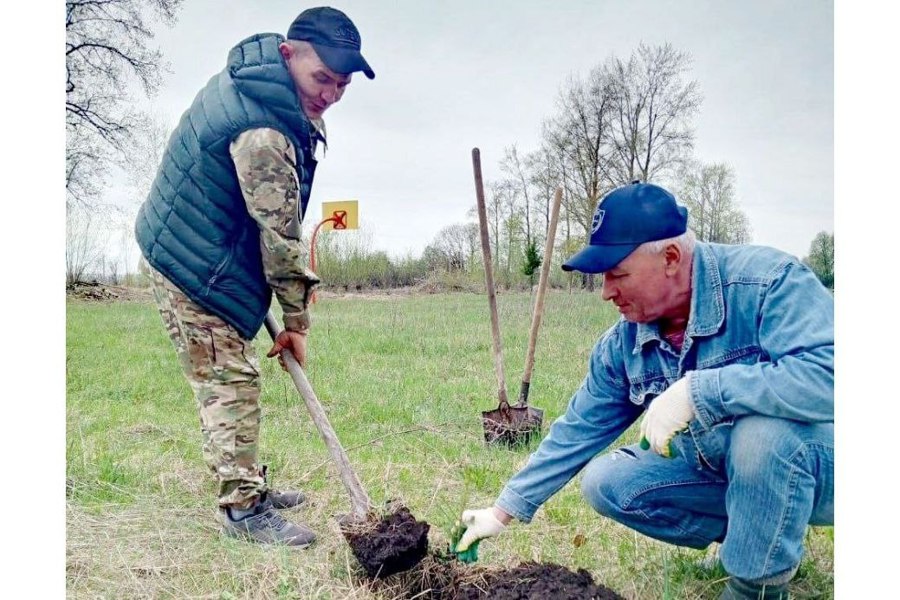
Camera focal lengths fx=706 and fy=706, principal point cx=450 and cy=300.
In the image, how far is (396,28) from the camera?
7.30ft

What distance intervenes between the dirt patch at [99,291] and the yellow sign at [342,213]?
69 centimetres

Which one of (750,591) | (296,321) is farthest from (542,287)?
(750,591)

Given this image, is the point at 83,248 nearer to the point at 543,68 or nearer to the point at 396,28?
the point at 396,28

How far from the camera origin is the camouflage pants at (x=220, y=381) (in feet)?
7.18

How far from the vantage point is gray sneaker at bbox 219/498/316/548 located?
2.18 metres

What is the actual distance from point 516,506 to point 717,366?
595 millimetres

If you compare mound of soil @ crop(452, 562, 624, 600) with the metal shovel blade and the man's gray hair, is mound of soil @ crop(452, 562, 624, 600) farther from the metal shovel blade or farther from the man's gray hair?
the metal shovel blade

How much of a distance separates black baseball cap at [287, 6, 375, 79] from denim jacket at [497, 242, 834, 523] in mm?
1022

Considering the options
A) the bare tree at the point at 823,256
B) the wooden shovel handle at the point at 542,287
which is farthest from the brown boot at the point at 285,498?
the bare tree at the point at 823,256

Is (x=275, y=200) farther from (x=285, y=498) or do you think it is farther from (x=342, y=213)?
(x=285, y=498)

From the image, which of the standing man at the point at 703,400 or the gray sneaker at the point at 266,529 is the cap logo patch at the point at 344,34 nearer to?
the standing man at the point at 703,400

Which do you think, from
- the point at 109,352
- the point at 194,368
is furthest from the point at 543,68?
the point at 109,352

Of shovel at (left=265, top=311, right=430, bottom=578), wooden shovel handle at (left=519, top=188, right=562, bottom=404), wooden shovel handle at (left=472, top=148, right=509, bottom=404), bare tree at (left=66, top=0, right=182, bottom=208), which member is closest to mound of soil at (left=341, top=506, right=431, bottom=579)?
shovel at (left=265, top=311, right=430, bottom=578)
